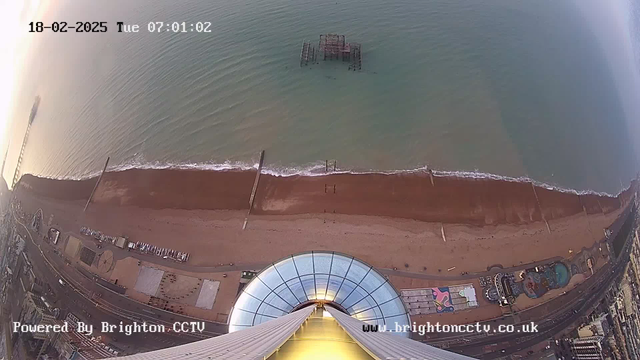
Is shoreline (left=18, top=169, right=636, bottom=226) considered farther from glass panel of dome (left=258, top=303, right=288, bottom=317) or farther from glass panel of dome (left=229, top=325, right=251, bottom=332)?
glass panel of dome (left=229, top=325, right=251, bottom=332)

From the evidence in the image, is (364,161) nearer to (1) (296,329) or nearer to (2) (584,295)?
(2) (584,295)

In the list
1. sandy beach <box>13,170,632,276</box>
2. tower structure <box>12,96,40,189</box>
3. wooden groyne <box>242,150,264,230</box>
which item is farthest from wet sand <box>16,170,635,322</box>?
tower structure <box>12,96,40,189</box>

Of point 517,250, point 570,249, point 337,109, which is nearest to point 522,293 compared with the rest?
point 517,250

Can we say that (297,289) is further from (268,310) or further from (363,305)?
(363,305)

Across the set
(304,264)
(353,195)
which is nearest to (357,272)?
(304,264)

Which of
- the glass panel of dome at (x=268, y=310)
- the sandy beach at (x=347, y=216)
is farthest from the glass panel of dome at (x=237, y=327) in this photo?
the sandy beach at (x=347, y=216)

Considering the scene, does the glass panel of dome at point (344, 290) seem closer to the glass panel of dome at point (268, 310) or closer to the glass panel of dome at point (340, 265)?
the glass panel of dome at point (340, 265)

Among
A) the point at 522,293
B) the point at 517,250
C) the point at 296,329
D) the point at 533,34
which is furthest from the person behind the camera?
the point at 533,34
